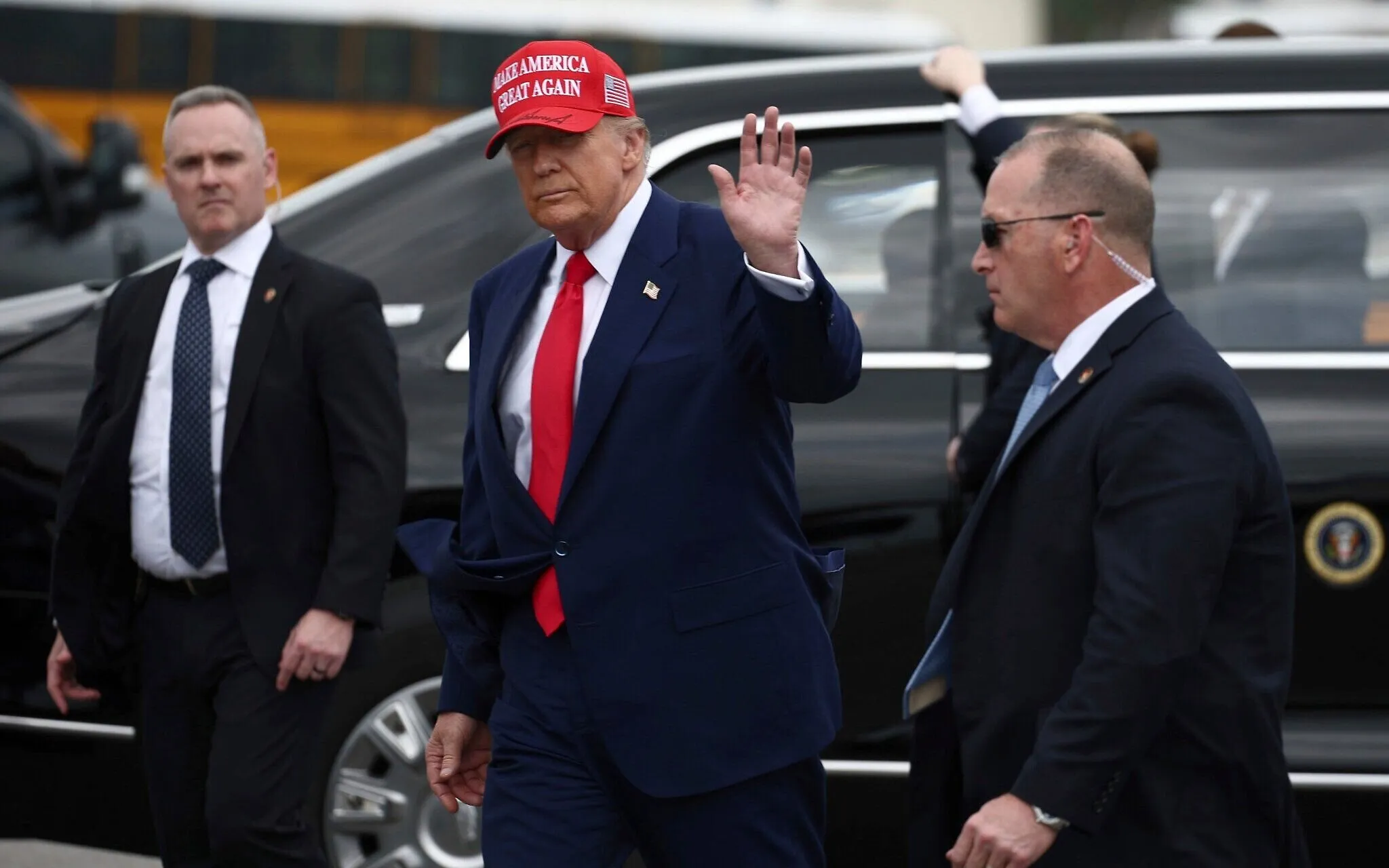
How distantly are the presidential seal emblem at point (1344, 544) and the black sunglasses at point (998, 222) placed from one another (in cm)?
146

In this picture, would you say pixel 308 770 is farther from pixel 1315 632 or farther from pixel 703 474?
pixel 1315 632

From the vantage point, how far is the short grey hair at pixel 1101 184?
9.51ft

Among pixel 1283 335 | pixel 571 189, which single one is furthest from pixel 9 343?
pixel 1283 335

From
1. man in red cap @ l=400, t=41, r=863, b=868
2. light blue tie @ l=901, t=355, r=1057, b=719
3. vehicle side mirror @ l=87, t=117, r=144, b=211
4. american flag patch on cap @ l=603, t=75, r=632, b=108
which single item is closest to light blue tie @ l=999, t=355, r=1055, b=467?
light blue tie @ l=901, t=355, r=1057, b=719

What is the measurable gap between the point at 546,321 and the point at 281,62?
2028 cm

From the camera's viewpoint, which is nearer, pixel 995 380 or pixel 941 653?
pixel 941 653

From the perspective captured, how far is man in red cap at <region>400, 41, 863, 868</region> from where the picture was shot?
2.84 m

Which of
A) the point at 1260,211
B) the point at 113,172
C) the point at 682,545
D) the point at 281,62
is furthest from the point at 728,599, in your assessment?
the point at 281,62

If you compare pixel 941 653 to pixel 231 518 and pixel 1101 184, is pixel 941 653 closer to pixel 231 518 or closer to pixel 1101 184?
pixel 1101 184

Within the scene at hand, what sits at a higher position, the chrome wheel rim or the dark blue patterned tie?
the dark blue patterned tie

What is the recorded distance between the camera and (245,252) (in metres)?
3.89

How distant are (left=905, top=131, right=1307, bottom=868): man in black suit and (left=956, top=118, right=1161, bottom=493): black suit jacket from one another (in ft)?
3.40
